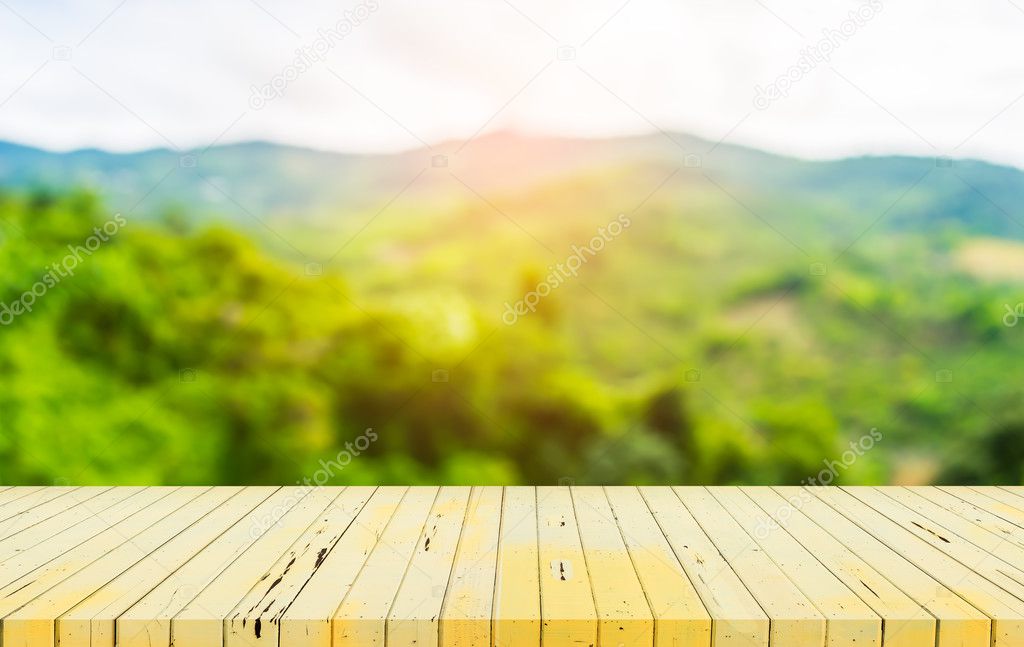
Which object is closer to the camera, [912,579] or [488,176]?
[912,579]

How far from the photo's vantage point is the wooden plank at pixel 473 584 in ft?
5.22

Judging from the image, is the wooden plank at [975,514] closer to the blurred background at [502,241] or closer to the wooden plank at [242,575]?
the blurred background at [502,241]

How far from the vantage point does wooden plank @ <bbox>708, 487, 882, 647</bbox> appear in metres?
1.60

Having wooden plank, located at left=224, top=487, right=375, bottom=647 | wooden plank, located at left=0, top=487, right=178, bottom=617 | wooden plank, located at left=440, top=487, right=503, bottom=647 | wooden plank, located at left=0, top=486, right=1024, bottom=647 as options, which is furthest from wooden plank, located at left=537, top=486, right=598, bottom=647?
wooden plank, located at left=0, top=487, right=178, bottom=617

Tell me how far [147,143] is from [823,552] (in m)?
3.47

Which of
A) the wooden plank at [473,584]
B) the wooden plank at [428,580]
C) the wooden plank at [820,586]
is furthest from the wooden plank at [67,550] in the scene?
the wooden plank at [820,586]

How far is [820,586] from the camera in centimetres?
181

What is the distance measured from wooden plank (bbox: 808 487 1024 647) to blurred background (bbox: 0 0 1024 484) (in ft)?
4.76

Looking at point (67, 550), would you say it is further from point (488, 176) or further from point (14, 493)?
point (488, 176)

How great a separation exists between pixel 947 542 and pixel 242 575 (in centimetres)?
182

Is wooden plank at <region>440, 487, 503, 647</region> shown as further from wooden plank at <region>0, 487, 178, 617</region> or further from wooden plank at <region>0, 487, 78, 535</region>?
wooden plank at <region>0, 487, 78, 535</region>

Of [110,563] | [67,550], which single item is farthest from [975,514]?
[67,550]

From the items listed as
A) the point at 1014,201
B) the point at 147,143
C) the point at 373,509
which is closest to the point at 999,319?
the point at 1014,201

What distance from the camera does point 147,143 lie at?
394cm
